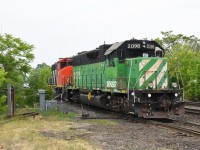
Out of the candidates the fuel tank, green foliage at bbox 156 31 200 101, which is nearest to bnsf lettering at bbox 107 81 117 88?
the fuel tank

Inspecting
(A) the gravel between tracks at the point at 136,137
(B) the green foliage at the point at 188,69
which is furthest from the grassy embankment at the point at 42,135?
(B) the green foliage at the point at 188,69

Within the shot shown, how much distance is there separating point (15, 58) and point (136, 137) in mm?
10851

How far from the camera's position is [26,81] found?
2098 cm

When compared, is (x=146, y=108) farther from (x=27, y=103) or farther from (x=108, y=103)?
(x=27, y=103)

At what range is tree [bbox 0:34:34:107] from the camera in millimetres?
17938

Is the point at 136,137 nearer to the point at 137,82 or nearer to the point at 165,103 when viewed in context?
the point at 165,103

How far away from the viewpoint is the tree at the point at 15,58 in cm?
1794

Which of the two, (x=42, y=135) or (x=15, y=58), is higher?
(x=15, y=58)

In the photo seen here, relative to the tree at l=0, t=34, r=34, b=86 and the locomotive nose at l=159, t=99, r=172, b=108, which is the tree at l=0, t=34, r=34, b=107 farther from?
the locomotive nose at l=159, t=99, r=172, b=108

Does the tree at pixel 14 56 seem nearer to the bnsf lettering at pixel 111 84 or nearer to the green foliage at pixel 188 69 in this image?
the bnsf lettering at pixel 111 84

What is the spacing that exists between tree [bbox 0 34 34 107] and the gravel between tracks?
735cm

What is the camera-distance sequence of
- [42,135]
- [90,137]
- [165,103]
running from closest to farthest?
[90,137], [42,135], [165,103]

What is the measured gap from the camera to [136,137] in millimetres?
9695

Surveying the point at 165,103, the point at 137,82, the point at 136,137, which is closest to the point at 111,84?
the point at 137,82
